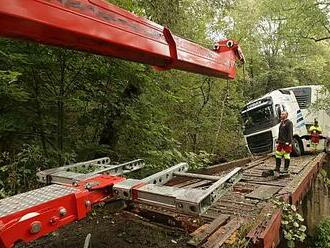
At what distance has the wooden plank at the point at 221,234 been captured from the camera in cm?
388

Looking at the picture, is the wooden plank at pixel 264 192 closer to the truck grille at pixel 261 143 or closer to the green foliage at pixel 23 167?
the green foliage at pixel 23 167

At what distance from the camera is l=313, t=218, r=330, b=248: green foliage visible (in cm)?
1045

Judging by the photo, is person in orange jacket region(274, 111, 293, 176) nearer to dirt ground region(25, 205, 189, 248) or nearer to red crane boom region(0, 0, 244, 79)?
dirt ground region(25, 205, 189, 248)

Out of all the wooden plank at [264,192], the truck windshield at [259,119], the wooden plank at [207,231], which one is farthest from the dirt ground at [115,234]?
the truck windshield at [259,119]

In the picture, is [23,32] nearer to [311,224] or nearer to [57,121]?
[57,121]

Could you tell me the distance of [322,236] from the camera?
1071cm

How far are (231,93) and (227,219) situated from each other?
550 inches

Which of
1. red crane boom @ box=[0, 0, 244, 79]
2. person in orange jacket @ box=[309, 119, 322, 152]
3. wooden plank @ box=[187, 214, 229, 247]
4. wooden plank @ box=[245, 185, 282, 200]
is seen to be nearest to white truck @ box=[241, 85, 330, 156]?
person in orange jacket @ box=[309, 119, 322, 152]

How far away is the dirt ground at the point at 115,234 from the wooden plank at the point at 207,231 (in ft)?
1.02

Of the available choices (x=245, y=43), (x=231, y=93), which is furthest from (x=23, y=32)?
(x=245, y=43)

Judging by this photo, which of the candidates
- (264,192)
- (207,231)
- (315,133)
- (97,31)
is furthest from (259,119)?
(97,31)

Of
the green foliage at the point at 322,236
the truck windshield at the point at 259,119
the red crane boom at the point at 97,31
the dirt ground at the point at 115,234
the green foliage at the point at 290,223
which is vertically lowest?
the green foliage at the point at 322,236

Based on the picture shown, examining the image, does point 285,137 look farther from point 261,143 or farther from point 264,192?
point 261,143

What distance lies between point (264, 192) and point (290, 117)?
7793mm
